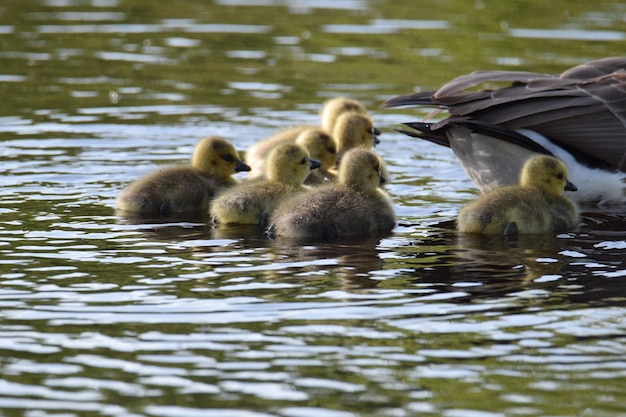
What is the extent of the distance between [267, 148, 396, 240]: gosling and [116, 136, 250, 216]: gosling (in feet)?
3.09

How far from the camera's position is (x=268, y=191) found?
26.0 feet

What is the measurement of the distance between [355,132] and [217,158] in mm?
1446

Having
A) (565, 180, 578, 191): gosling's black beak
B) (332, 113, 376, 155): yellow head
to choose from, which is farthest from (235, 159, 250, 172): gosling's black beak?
(565, 180, 578, 191): gosling's black beak

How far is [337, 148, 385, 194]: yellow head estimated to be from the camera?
7715mm

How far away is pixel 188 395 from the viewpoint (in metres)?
4.82

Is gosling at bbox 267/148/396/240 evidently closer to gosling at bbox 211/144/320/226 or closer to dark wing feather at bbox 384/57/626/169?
gosling at bbox 211/144/320/226

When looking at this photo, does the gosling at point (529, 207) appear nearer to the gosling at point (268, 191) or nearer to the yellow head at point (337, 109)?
the gosling at point (268, 191)

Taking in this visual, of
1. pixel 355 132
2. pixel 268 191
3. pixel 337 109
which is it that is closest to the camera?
pixel 268 191

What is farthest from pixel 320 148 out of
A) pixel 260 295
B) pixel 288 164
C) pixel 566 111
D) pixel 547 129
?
pixel 260 295

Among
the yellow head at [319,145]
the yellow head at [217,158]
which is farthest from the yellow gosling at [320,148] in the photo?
the yellow head at [217,158]

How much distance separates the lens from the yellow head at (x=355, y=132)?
9633mm

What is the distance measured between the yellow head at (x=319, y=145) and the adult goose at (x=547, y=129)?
0.81 metres

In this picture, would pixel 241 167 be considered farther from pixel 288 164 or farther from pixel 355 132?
pixel 355 132

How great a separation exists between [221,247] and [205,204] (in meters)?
1.23
